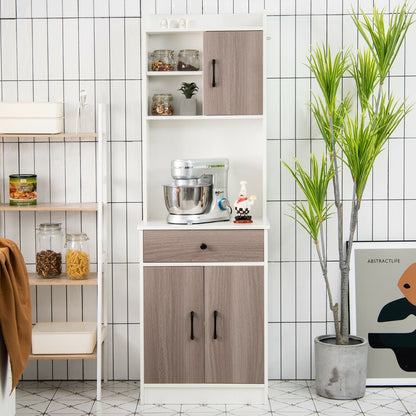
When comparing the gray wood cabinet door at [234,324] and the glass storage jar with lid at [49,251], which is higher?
the glass storage jar with lid at [49,251]

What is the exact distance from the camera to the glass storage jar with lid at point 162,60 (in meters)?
3.92

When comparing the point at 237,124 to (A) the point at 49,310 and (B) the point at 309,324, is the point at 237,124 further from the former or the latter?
(A) the point at 49,310

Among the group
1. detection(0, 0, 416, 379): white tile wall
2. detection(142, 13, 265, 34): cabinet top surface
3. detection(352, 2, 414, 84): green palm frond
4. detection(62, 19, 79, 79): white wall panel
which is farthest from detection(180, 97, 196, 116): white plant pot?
detection(352, 2, 414, 84): green palm frond

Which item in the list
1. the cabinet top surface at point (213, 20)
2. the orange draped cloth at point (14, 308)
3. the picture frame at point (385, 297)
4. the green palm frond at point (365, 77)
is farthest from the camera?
the picture frame at point (385, 297)

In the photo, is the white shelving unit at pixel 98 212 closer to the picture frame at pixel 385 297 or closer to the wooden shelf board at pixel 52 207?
the wooden shelf board at pixel 52 207

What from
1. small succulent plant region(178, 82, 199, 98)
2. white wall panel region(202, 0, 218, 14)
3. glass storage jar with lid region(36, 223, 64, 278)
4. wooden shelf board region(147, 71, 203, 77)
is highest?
white wall panel region(202, 0, 218, 14)

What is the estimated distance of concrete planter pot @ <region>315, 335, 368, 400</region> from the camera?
3795 millimetres

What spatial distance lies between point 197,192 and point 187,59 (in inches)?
28.0

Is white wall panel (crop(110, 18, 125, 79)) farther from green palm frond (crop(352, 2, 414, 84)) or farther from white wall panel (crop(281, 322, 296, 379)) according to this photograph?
white wall panel (crop(281, 322, 296, 379))

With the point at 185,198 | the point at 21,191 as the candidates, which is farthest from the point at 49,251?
the point at 185,198

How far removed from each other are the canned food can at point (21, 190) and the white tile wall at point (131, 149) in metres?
0.17

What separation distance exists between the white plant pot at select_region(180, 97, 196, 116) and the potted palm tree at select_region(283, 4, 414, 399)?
0.63m

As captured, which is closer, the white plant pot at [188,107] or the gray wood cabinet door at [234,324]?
the gray wood cabinet door at [234,324]

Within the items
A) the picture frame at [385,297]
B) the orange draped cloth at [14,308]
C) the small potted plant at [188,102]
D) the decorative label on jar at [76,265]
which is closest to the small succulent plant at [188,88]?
the small potted plant at [188,102]
